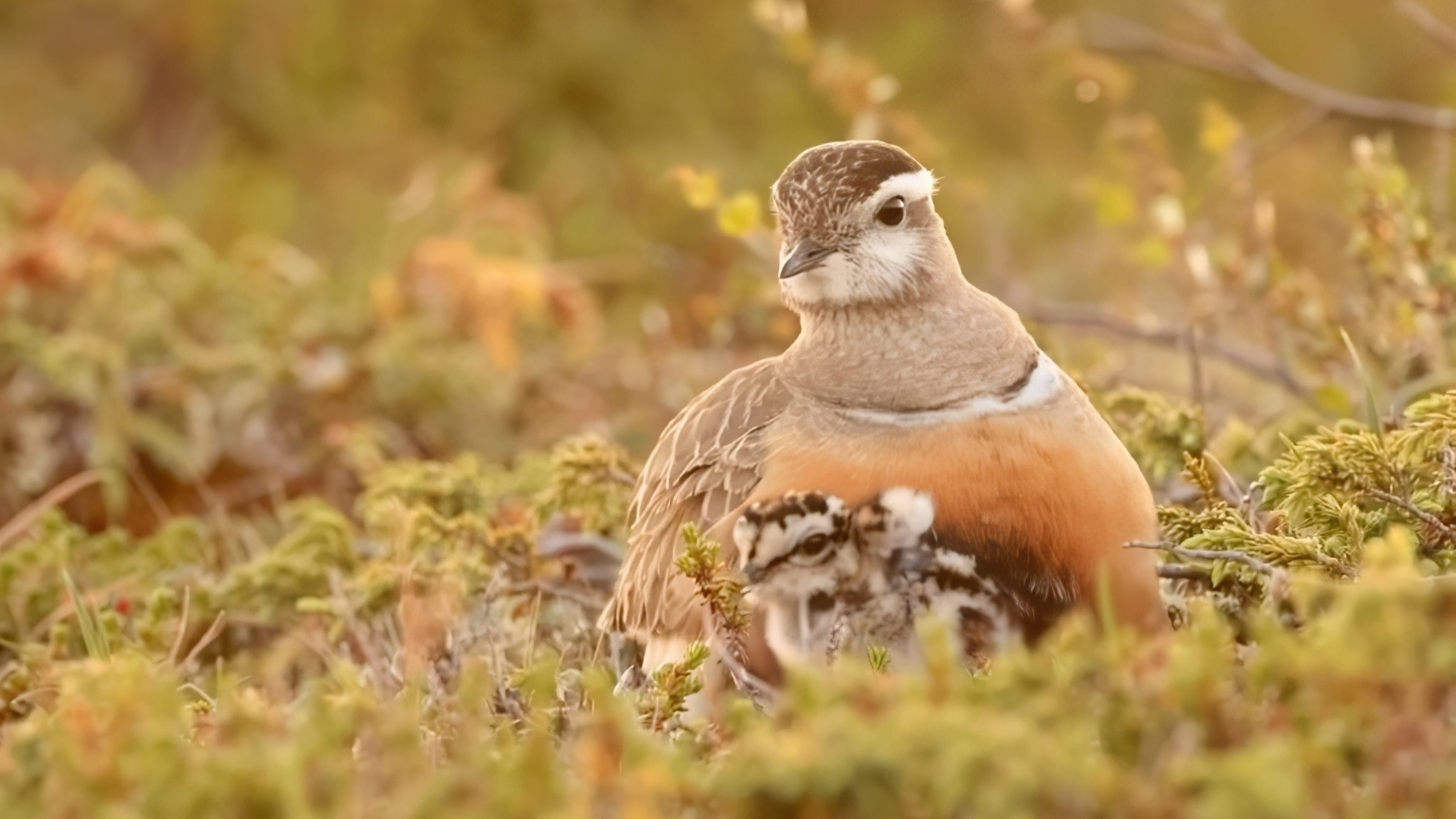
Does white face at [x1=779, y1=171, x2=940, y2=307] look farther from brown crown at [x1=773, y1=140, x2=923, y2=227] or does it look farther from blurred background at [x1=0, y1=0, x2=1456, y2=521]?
blurred background at [x1=0, y1=0, x2=1456, y2=521]

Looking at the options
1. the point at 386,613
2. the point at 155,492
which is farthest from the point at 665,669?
the point at 155,492

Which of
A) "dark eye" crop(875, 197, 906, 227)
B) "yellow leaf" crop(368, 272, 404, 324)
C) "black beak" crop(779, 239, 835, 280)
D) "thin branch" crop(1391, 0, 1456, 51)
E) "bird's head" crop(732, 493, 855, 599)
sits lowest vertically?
"bird's head" crop(732, 493, 855, 599)

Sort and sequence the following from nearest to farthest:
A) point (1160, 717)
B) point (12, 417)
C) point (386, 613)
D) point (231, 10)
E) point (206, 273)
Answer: point (1160, 717), point (386, 613), point (12, 417), point (206, 273), point (231, 10)

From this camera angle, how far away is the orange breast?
3377 mm

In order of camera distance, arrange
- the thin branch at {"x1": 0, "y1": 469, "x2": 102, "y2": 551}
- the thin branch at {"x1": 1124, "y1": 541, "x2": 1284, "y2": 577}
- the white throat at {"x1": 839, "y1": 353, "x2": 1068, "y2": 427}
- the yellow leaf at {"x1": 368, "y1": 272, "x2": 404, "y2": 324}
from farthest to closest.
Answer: the yellow leaf at {"x1": 368, "y1": 272, "x2": 404, "y2": 324} → the thin branch at {"x1": 0, "y1": 469, "x2": 102, "y2": 551} → the white throat at {"x1": 839, "y1": 353, "x2": 1068, "y2": 427} → the thin branch at {"x1": 1124, "y1": 541, "x2": 1284, "y2": 577}

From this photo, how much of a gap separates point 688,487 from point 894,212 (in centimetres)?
73

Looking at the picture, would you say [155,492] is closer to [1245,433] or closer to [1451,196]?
[1245,433]

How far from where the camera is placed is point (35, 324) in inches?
260

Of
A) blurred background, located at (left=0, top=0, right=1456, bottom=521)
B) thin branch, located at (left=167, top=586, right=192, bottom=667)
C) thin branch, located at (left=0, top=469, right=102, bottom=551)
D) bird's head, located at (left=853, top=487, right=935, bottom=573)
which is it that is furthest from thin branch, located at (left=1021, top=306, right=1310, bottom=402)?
thin branch, located at (left=0, top=469, right=102, bottom=551)

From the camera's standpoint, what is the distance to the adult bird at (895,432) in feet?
11.1

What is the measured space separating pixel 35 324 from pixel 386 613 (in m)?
2.88

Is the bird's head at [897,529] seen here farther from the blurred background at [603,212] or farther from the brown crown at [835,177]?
the blurred background at [603,212]

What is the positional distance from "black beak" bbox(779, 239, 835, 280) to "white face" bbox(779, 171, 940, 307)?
0.01m

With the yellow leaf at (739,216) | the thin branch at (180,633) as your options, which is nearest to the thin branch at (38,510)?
the thin branch at (180,633)
